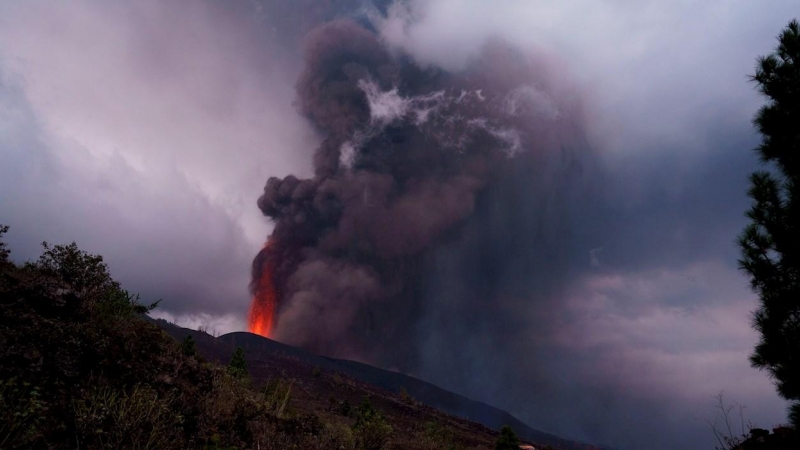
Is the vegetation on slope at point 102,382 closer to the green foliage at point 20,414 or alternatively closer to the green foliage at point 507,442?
the green foliage at point 20,414

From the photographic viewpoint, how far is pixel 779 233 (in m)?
8.68

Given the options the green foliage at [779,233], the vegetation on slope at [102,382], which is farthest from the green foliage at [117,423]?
the green foliage at [779,233]

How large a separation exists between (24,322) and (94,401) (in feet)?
9.62

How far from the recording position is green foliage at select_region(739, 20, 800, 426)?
325 inches

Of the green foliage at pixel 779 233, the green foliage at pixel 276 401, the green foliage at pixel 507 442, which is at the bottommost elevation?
the green foliage at pixel 276 401

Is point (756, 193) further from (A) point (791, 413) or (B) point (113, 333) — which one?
(B) point (113, 333)

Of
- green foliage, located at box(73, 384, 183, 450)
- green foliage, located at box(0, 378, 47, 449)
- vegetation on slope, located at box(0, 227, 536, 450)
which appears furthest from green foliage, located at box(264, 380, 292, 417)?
green foliage, located at box(0, 378, 47, 449)

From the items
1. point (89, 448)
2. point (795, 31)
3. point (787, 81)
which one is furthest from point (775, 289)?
point (89, 448)

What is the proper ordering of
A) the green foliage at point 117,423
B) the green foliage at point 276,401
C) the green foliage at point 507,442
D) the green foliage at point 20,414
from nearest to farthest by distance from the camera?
the green foliage at point 20,414, the green foliage at point 117,423, the green foliage at point 276,401, the green foliage at point 507,442

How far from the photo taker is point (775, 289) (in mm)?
8617

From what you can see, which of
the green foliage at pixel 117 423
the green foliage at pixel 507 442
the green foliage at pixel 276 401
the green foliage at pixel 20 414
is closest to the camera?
the green foliage at pixel 20 414

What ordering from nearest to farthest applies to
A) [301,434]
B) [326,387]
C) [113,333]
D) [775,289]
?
[775,289]
[113,333]
[301,434]
[326,387]

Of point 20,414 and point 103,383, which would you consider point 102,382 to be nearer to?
point 103,383

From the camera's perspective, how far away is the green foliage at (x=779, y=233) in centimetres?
825
